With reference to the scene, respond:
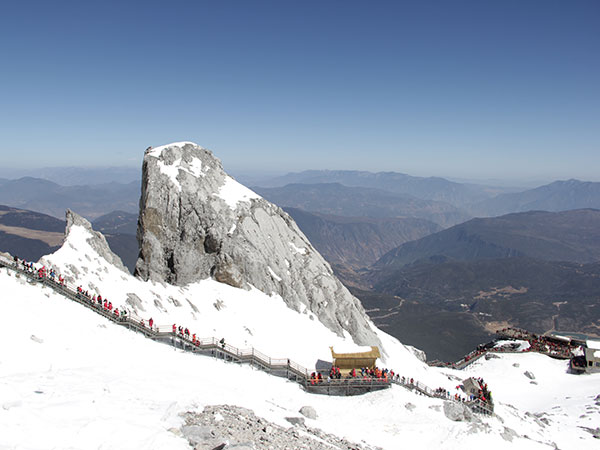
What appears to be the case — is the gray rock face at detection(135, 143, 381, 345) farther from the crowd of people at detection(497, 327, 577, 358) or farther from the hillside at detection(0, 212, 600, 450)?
the crowd of people at detection(497, 327, 577, 358)

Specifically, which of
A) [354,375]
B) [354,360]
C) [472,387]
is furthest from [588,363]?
[354,375]

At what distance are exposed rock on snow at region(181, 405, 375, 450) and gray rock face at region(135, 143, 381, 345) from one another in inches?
1146

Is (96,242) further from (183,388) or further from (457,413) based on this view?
(457,413)

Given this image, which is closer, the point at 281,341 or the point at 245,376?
the point at 245,376

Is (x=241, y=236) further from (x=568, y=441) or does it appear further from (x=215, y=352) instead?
(x=568, y=441)

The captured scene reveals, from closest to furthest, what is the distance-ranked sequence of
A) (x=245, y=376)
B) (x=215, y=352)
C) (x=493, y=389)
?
1. (x=245, y=376)
2. (x=215, y=352)
3. (x=493, y=389)

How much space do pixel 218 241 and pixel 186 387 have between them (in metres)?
30.8

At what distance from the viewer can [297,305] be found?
54.5 meters

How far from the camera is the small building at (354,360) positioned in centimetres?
3591

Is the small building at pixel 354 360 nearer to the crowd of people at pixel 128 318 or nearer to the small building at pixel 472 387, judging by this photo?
the crowd of people at pixel 128 318

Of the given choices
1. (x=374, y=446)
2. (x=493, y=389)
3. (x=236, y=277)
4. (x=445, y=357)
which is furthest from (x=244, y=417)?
(x=445, y=357)

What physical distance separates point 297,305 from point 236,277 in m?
9.61

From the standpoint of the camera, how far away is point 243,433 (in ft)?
58.0

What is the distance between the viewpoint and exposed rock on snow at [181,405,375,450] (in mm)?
15630
